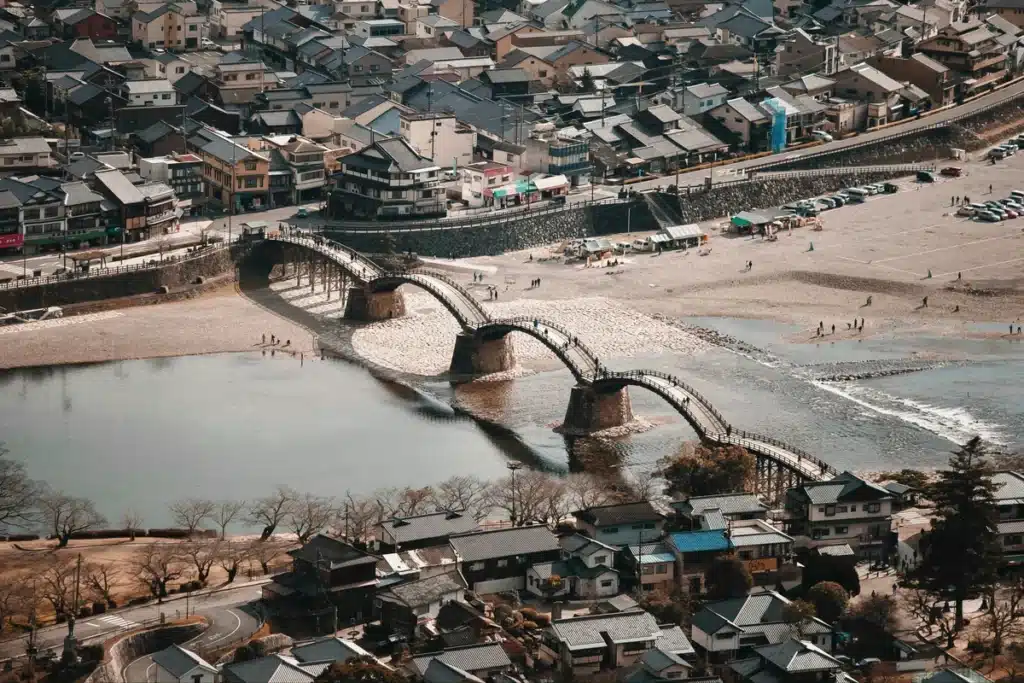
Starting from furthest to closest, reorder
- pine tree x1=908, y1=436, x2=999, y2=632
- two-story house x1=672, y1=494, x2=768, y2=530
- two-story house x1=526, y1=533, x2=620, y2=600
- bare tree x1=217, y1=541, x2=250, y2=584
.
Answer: two-story house x1=672, y1=494, x2=768, y2=530, bare tree x1=217, y1=541, x2=250, y2=584, two-story house x1=526, y1=533, x2=620, y2=600, pine tree x1=908, y1=436, x2=999, y2=632

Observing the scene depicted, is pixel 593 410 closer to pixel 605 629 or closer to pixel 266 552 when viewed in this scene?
pixel 266 552

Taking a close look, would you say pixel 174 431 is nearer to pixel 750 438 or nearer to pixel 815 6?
pixel 750 438

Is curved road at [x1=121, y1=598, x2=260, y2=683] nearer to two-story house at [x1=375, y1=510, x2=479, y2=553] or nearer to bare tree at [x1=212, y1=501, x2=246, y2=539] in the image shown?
two-story house at [x1=375, y1=510, x2=479, y2=553]

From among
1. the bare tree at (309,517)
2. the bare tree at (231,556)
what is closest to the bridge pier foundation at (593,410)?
the bare tree at (309,517)

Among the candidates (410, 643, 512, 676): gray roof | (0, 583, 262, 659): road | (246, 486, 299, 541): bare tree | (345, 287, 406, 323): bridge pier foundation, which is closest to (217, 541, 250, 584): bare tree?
(0, 583, 262, 659): road

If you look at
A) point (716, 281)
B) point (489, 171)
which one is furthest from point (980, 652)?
point (489, 171)
